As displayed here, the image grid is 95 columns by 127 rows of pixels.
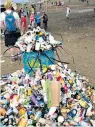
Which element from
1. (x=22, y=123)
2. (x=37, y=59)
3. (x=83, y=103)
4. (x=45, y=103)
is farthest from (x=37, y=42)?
(x=22, y=123)

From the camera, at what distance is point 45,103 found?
6.32m

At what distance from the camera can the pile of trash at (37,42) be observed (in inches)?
280

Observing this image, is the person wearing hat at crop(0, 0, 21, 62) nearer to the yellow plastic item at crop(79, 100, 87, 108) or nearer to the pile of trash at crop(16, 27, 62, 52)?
the pile of trash at crop(16, 27, 62, 52)

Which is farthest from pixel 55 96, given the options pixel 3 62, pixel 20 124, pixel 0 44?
pixel 0 44

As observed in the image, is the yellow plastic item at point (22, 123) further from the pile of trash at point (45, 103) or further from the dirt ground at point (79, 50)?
the dirt ground at point (79, 50)

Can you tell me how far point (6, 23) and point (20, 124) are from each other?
3989 mm

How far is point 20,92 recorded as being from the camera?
6668 millimetres

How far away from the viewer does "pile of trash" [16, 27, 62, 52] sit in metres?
7.11

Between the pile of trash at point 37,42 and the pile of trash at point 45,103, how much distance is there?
43 cm

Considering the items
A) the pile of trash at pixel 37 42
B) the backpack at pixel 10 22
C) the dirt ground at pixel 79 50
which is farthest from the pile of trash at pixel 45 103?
the backpack at pixel 10 22

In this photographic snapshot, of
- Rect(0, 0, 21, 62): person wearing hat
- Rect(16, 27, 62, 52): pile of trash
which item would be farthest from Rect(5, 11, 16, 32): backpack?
Rect(16, 27, 62, 52): pile of trash

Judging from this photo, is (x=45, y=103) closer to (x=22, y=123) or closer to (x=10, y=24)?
(x=22, y=123)

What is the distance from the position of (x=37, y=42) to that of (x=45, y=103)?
1.41 metres

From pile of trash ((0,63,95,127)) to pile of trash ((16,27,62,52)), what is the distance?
0.43 meters
